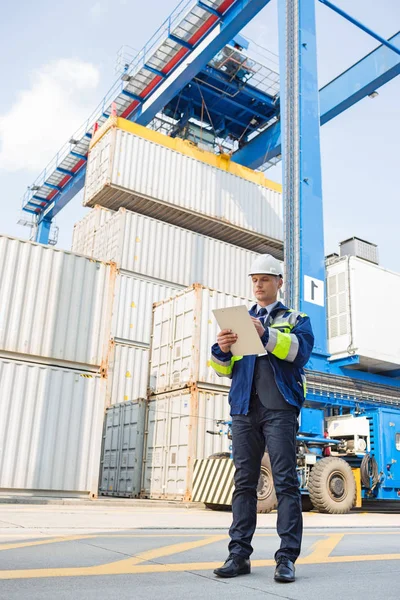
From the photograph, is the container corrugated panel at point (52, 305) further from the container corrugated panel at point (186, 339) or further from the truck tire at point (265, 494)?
the truck tire at point (265, 494)

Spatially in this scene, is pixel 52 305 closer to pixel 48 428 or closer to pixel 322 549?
pixel 48 428

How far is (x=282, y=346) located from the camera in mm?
2990

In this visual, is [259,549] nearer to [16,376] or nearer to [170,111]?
[16,376]

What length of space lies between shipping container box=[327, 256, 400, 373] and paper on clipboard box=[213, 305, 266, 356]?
9.92 m

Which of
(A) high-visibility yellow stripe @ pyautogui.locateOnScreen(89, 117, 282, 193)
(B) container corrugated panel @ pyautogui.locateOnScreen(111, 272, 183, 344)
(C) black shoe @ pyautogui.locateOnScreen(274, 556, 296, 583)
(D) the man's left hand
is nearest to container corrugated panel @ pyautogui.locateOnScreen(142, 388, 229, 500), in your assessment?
(B) container corrugated panel @ pyautogui.locateOnScreen(111, 272, 183, 344)

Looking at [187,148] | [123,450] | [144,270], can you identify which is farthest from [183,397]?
[187,148]

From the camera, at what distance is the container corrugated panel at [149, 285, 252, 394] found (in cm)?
1221

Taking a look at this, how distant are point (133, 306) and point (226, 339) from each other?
13212 mm

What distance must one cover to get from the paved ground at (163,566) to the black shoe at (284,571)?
5 cm

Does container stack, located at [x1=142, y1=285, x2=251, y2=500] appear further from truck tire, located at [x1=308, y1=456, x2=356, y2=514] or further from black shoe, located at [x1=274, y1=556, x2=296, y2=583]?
black shoe, located at [x1=274, y1=556, x2=296, y2=583]

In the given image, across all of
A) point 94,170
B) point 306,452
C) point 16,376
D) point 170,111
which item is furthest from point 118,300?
point 170,111

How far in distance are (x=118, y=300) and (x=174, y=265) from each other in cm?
241

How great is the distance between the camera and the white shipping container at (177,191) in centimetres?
1764

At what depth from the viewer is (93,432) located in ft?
34.0
